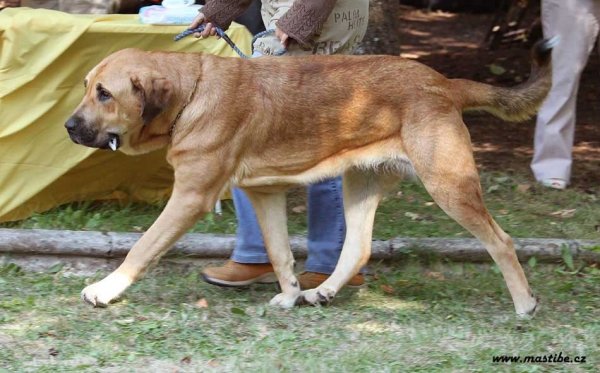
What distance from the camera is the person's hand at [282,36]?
17.0 ft

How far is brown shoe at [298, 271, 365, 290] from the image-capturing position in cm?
571

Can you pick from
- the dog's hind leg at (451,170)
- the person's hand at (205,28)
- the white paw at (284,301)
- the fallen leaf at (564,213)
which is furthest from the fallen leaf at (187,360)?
the fallen leaf at (564,213)

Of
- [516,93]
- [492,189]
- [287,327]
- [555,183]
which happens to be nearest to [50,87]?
[287,327]

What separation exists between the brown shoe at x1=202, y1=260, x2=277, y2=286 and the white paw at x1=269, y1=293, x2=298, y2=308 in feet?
0.99

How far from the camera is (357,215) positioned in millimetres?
5523

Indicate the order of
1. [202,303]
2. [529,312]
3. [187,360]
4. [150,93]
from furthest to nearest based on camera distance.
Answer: [202,303] → [529,312] → [150,93] → [187,360]

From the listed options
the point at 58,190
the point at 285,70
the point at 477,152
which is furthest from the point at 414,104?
the point at 477,152

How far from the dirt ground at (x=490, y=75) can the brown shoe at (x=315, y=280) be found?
292 cm

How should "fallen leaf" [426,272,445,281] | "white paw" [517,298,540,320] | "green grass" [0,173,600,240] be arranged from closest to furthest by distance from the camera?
1. "white paw" [517,298,540,320]
2. "fallen leaf" [426,272,445,281]
3. "green grass" [0,173,600,240]

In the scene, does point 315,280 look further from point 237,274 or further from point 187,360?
point 187,360

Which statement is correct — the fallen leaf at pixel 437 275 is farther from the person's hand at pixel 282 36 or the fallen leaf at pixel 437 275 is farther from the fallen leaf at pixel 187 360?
the fallen leaf at pixel 187 360

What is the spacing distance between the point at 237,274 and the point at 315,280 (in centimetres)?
48

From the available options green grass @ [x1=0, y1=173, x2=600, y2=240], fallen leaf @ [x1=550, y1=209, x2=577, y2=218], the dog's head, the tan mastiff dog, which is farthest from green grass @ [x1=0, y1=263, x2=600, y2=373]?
fallen leaf @ [x1=550, y1=209, x2=577, y2=218]

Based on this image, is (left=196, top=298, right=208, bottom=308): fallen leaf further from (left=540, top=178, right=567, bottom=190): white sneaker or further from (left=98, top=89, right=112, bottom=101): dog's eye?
(left=540, top=178, right=567, bottom=190): white sneaker
